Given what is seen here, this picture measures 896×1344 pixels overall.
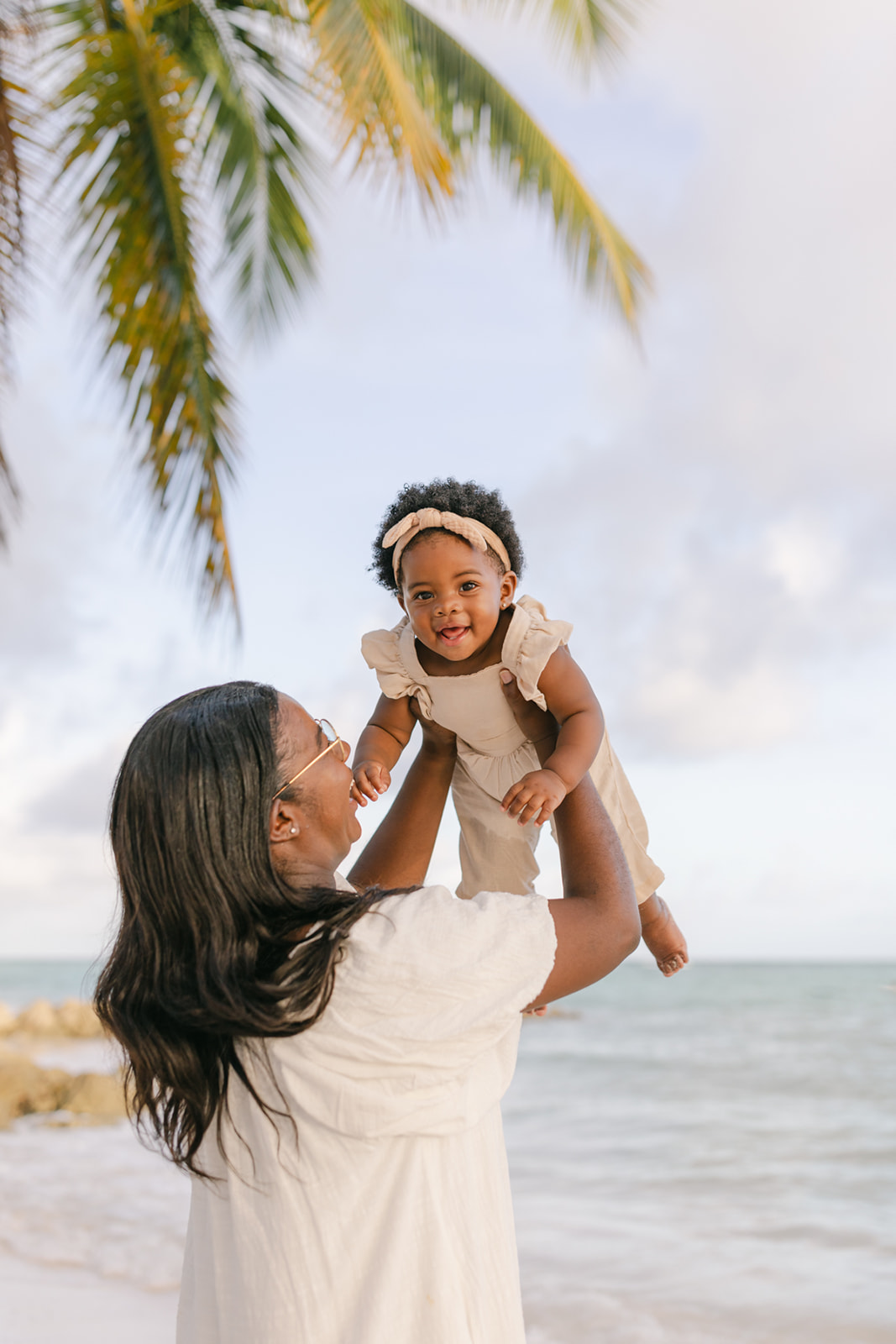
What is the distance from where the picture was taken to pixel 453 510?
2.60 m

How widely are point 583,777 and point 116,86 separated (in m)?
4.59

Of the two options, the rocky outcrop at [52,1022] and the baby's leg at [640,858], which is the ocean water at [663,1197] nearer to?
the baby's leg at [640,858]

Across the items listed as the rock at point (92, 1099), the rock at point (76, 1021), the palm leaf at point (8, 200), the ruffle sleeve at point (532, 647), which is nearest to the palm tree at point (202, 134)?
the palm leaf at point (8, 200)

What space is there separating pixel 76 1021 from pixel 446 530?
1594 cm

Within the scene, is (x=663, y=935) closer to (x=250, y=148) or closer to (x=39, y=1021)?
(x=250, y=148)

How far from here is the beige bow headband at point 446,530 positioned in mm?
2562

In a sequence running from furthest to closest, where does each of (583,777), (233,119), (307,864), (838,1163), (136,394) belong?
(838,1163)
(233,119)
(136,394)
(583,777)
(307,864)

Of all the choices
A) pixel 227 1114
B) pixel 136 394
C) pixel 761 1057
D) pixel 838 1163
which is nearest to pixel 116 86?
pixel 136 394

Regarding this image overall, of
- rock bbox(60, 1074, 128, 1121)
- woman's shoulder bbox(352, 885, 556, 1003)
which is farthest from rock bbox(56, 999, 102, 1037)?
woman's shoulder bbox(352, 885, 556, 1003)

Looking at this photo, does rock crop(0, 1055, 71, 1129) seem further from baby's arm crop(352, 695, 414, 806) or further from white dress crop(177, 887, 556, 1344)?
white dress crop(177, 887, 556, 1344)

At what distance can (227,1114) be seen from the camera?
1.58m

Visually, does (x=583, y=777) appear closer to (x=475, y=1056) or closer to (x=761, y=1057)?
(x=475, y=1056)

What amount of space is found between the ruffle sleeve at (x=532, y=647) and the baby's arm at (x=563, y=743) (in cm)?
2

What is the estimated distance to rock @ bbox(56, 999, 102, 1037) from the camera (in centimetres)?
1642
